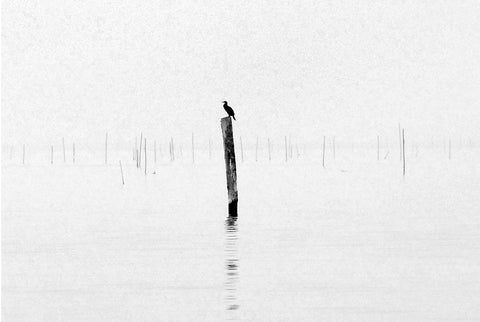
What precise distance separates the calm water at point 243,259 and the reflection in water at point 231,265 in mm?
21

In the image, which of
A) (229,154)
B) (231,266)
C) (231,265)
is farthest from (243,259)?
(229,154)

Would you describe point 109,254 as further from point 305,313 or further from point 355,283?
point 305,313

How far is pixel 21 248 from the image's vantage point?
1789 centimetres

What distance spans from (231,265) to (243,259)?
2.24 feet

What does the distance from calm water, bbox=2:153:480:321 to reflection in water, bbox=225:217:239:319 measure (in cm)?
2

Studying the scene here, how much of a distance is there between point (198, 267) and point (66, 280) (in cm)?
189

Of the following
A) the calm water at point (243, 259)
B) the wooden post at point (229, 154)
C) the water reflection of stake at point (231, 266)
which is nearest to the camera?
the calm water at point (243, 259)

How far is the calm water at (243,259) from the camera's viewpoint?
11742 mm

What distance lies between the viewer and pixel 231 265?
49.8ft

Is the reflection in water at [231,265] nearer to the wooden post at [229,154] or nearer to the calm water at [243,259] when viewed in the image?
the calm water at [243,259]

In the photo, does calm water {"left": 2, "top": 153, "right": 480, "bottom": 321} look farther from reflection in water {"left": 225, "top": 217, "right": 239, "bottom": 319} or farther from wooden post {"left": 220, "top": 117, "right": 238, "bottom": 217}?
wooden post {"left": 220, "top": 117, "right": 238, "bottom": 217}

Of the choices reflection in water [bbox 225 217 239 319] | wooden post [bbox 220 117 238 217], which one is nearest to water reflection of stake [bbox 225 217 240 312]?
reflection in water [bbox 225 217 239 319]

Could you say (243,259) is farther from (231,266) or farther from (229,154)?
(229,154)

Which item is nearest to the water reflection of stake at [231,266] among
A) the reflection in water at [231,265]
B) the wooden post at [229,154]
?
the reflection in water at [231,265]
